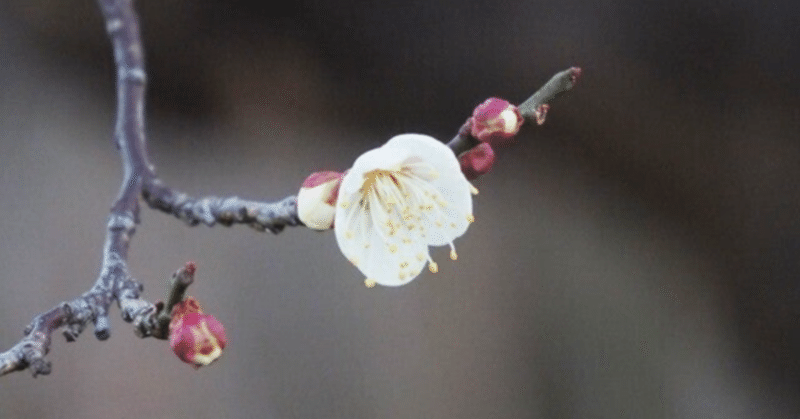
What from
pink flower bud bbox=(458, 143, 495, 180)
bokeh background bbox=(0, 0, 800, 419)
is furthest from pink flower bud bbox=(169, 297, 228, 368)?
bokeh background bbox=(0, 0, 800, 419)

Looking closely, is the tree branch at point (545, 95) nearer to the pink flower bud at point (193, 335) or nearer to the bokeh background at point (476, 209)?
the pink flower bud at point (193, 335)

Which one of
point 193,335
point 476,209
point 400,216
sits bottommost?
point 193,335

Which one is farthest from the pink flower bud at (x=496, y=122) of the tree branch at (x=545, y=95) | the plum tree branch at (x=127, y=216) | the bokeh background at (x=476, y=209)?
the bokeh background at (x=476, y=209)

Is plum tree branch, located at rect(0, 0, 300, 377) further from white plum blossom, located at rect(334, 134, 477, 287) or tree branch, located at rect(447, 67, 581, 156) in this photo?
tree branch, located at rect(447, 67, 581, 156)

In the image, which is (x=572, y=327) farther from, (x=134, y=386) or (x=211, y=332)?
(x=211, y=332)

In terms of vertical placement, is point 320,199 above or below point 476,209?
below

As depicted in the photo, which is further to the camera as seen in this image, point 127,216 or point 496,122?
point 127,216

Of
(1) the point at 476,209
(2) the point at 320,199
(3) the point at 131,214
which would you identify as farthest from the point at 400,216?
(1) the point at 476,209

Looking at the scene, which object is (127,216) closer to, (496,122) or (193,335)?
(193,335)
